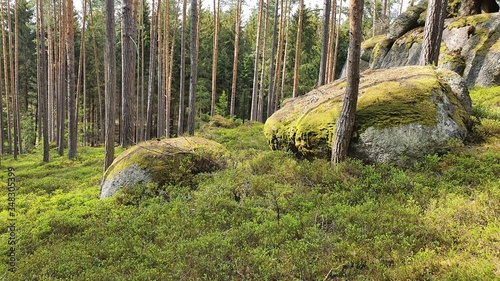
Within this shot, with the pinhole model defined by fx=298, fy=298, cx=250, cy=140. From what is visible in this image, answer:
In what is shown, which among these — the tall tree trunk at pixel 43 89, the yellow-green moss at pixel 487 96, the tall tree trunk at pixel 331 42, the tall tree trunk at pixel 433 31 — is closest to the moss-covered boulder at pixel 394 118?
the tall tree trunk at pixel 433 31

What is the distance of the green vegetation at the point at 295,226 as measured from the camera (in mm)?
3529

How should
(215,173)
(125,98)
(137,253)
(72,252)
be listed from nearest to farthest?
(137,253) < (72,252) < (215,173) < (125,98)

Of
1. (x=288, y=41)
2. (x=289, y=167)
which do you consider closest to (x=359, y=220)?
(x=289, y=167)

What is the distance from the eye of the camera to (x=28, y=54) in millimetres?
29891

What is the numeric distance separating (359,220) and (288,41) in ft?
74.7

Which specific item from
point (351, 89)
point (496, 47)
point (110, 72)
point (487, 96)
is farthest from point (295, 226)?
point (496, 47)

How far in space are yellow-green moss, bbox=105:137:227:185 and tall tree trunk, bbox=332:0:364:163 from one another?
11.4ft

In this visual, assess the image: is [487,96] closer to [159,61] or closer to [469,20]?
[469,20]

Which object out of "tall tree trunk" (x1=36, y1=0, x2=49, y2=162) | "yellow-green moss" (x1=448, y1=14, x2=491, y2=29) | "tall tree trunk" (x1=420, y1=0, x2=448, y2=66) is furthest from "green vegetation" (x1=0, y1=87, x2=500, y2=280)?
"tall tree trunk" (x1=36, y1=0, x2=49, y2=162)

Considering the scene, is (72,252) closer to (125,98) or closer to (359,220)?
(359,220)

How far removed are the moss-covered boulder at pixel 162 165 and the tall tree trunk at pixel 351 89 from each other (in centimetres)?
340

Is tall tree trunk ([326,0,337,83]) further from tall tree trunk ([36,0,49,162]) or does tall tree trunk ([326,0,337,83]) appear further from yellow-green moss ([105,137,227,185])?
tall tree trunk ([36,0,49,162])

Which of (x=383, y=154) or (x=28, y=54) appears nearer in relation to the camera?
(x=383, y=154)

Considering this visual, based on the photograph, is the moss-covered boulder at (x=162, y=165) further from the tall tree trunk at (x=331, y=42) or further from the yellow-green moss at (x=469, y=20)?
the tall tree trunk at (x=331, y=42)
